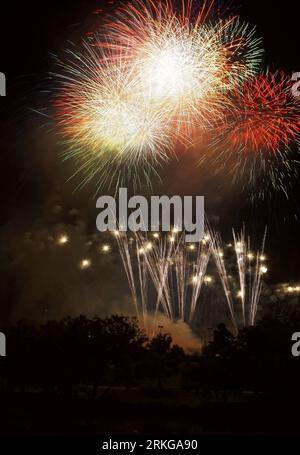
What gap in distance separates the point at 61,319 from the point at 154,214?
1021 centimetres

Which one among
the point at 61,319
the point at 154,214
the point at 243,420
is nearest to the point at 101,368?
the point at 61,319

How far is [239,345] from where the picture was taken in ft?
90.6

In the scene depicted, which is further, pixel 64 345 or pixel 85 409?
pixel 64 345

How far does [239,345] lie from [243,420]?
6.03 m

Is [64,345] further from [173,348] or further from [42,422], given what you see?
[173,348]

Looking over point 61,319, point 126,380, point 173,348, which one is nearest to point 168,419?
point 126,380

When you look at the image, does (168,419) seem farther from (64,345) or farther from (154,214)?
(154,214)

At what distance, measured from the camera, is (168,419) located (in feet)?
78.3
